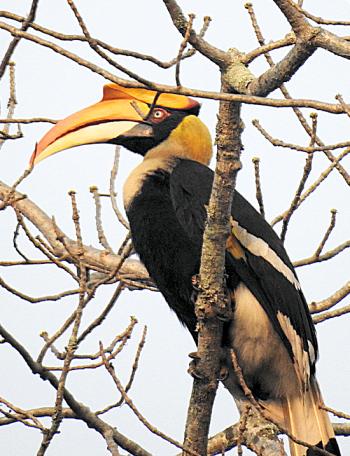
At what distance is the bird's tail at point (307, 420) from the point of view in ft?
12.3

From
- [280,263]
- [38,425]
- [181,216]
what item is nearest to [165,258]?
[181,216]

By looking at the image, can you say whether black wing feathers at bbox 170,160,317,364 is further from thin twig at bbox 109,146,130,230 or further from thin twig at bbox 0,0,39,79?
thin twig at bbox 0,0,39,79

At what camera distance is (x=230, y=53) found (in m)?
2.78

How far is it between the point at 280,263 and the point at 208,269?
75 centimetres

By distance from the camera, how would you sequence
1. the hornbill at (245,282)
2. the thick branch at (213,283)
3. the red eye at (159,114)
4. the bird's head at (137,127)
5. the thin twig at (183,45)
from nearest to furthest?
the thin twig at (183,45) → the thick branch at (213,283) → the hornbill at (245,282) → the bird's head at (137,127) → the red eye at (159,114)

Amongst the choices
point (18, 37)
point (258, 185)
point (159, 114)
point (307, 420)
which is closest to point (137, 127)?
point (159, 114)

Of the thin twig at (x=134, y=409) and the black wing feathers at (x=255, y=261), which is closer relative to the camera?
the thin twig at (x=134, y=409)

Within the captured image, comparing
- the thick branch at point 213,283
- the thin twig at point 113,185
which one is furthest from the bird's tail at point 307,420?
the thin twig at point 113,185

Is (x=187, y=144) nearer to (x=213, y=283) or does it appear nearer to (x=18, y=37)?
(x=213, y=283)

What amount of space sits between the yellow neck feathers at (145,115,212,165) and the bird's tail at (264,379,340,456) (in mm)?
1281

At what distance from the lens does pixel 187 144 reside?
14.1ft

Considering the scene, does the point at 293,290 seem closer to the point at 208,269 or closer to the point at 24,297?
the point at 208,269

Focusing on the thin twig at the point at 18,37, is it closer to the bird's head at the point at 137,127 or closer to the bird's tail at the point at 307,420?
the bird's head at the point at 137,127

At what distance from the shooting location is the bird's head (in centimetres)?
425
